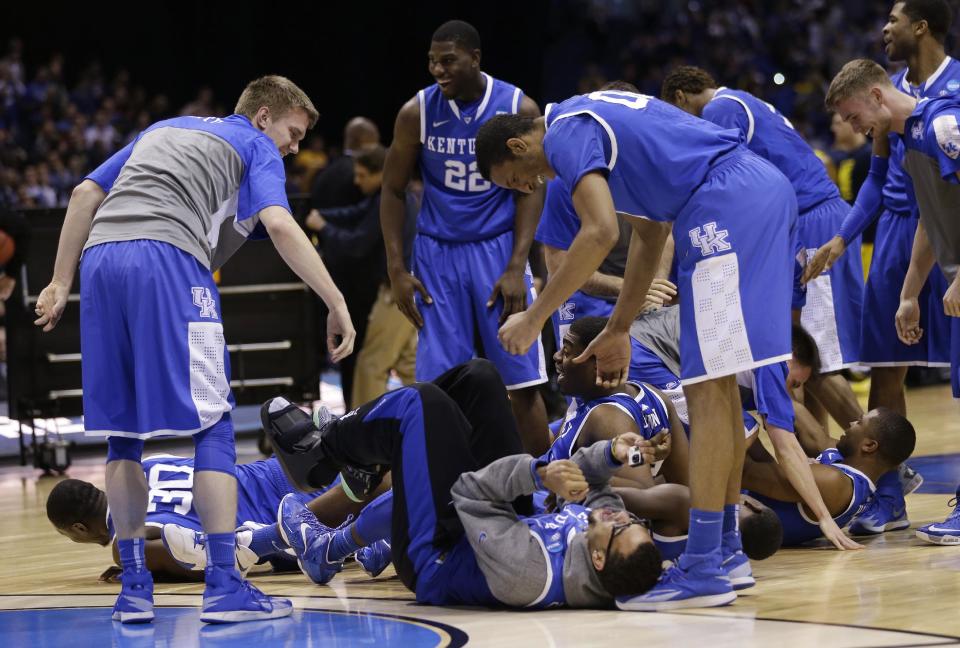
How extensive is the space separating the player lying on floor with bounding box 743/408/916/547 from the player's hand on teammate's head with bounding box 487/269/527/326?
1.28 m

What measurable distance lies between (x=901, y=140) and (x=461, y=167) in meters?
1.94

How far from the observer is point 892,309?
20.9 feet

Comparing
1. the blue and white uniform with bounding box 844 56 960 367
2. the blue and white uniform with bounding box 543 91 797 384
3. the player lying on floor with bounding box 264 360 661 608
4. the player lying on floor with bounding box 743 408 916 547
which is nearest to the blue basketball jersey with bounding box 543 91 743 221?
the blue and white uniform with bounding box 543 91 797 384

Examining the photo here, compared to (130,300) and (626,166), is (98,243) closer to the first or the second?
(130,300)

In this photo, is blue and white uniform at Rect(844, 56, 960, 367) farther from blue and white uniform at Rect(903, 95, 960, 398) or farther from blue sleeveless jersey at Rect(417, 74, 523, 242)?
blue sleeveless jersey at Rect(417, 74, 523, 242)

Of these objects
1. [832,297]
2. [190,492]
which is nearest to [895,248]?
[832,297]

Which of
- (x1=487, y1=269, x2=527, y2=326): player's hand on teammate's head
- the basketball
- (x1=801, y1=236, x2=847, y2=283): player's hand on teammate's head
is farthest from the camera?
the basketball

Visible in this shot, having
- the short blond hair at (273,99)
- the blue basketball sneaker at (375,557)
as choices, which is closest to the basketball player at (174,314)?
the short blond hair at (273,99)

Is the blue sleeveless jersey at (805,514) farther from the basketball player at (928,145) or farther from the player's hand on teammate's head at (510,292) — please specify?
the player's hand on teammate's head at (510,292)

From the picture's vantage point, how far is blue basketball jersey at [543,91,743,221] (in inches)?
172

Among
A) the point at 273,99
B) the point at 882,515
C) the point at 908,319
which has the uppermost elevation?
the point at 273,99

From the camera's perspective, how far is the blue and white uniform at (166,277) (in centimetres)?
437

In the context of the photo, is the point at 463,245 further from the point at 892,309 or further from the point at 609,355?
the point at 892,309

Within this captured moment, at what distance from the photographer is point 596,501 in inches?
173
